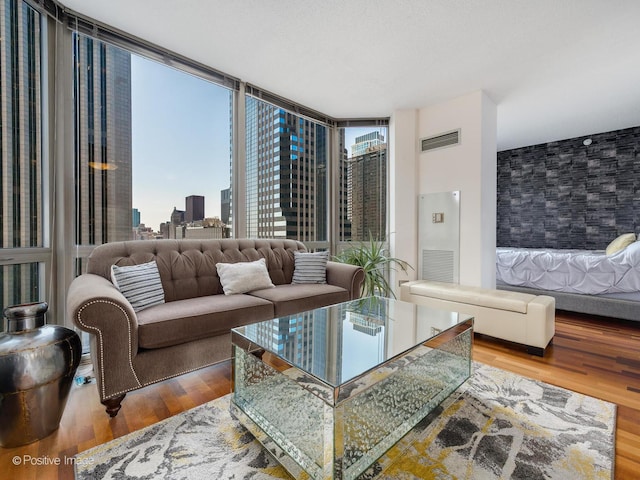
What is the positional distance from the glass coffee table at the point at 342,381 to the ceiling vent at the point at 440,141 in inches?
90.3

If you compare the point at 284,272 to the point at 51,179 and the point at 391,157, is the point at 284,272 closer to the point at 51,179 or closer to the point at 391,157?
the point at 51,179

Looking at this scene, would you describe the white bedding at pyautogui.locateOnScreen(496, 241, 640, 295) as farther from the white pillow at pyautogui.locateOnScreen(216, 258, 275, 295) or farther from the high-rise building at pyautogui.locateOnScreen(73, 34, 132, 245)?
the high-rise building at pyautogui.locateOnScreen(73, 34, 132, 245)

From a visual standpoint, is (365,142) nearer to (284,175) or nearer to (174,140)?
(284,175)

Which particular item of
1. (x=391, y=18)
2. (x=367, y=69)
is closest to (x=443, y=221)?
(x=367, y=69)

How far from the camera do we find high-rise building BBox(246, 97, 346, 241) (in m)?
3.49

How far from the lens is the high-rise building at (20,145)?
198 cm

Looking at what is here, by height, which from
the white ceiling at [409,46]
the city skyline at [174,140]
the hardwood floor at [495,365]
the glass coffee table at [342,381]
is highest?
the white ceiling at [409,46]

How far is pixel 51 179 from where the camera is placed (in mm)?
2215

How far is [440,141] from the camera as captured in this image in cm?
363

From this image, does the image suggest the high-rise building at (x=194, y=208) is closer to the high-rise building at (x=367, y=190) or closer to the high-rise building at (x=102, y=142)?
the high-rise building at (x=102, y=142)

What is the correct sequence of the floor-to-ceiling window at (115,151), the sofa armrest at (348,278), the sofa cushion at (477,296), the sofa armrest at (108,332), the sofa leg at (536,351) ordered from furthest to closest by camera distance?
the sofa armrest at (348,278), the sofa cushion at (477,296), the sofa leg at (536,351), the floor-to-ceiling window at (115,151), the sofa armrest at (108,332)

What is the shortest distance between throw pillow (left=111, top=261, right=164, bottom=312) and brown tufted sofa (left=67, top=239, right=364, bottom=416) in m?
0.08

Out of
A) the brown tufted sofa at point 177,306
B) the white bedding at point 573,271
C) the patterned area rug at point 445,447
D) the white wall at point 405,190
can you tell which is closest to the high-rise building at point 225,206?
the brown tufted sofa at point 177,306

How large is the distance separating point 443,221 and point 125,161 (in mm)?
3296
